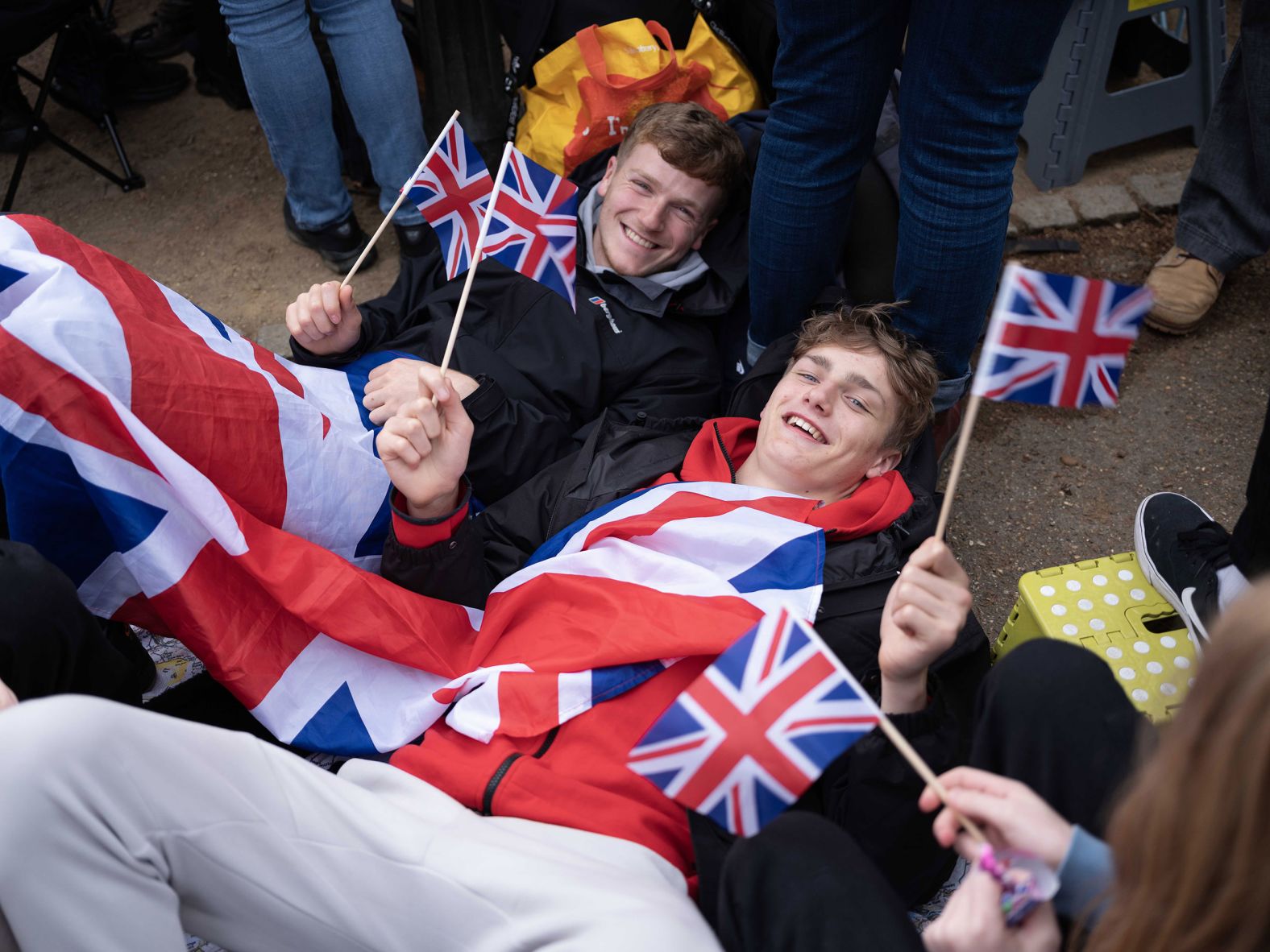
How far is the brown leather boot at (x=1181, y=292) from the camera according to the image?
313cm

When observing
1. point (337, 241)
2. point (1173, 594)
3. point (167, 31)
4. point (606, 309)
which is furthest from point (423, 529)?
point (167, 31)

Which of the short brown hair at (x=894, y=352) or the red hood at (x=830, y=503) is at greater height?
the short brown hair at (x=894, y=352)

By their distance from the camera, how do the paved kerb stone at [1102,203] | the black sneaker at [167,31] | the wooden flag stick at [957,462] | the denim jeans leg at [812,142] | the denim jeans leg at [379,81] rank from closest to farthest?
the wooden flag stick at [957,462]
the denim jeans leg at [812,142]
the denim jeans leg at [379,81]
the paved kerb stone at [1102,203]
the black sneaker at [167,31]

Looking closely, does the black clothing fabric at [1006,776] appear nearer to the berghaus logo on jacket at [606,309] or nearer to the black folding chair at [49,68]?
the berghaus logo on jacket at [606,309]

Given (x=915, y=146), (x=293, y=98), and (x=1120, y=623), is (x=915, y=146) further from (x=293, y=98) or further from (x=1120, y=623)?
(x=293, y=98)

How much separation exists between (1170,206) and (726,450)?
217 centimetres

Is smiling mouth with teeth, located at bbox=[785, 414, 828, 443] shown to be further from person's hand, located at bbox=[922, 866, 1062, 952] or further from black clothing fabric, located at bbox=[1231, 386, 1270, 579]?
person's hand, located at bbox=[922, 866, 1062, 952]

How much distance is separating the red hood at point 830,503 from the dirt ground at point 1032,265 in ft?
2.27

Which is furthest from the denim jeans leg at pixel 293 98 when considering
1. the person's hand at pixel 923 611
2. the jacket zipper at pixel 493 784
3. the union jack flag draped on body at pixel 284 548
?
the person's hand at pixel 923 611

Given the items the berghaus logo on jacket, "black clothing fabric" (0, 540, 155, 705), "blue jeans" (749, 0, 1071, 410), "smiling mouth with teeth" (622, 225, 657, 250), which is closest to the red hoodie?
"black clothing fabric" (0, 540, 155, 705)

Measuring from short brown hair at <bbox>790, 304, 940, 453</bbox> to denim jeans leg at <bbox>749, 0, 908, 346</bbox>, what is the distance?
0.19 meters

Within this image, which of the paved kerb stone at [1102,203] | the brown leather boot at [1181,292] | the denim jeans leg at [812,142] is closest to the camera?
the denim jeans leg at [812,142]

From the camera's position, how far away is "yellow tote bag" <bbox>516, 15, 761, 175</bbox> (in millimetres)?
2988

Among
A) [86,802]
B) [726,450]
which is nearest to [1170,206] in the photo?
[726,450]
